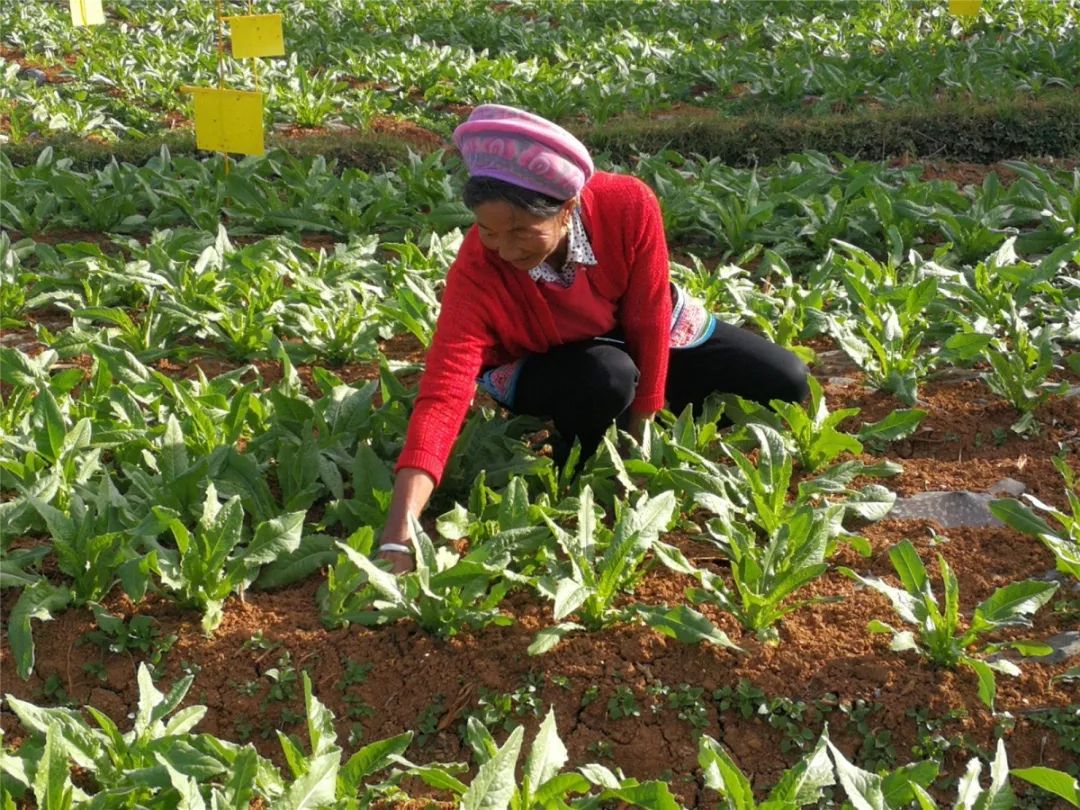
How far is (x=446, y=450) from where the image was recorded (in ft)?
10.7

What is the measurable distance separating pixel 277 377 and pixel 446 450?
150 cm

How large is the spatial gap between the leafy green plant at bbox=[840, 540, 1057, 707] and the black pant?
91 cm

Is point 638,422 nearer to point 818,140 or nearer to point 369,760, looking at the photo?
point 369,760

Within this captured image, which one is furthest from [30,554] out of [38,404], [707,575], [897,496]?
[897,496]

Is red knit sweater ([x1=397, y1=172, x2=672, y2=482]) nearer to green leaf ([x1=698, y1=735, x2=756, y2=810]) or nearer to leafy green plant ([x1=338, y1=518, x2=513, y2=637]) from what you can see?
leafy green plant ([x1=338, y1=518, x2=513, y2=637])

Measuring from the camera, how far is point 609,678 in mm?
2924

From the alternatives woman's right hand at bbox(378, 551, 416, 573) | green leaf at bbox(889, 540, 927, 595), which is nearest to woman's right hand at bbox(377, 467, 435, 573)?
woman's right hand at bbox(378, 551, 416, 573)

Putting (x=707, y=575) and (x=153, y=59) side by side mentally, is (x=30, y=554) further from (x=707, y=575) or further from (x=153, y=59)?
(x=153, y=59)

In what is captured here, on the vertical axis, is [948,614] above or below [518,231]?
below

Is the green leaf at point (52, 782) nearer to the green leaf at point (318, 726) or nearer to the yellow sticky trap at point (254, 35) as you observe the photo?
the green leaf at point (318, 726)

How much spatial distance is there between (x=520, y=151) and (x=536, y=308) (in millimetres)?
605

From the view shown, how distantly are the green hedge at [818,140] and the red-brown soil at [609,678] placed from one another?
4.74 metres

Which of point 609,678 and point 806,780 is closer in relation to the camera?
point 806,780

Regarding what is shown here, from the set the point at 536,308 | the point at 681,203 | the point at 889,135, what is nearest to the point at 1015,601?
the point at 536,308
